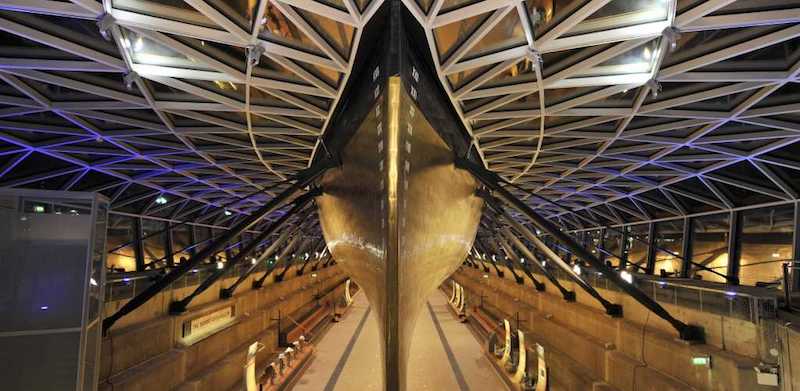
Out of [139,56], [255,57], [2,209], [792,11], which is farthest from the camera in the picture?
[139,56]

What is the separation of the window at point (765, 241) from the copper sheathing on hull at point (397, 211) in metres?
18.8

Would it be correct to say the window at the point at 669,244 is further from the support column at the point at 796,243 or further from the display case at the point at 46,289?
the display case at the point at 46,289

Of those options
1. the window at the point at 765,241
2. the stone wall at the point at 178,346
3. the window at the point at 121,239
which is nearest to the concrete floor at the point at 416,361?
the stone wall at the point at 178,346

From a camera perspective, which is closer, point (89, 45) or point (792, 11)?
point (792, 11)

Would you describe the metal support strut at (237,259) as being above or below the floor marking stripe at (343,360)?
above

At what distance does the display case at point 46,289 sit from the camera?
5.65 m

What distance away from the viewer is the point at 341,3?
290 inches

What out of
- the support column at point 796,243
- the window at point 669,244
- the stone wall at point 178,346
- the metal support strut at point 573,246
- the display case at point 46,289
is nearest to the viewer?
the display case at point 46,289

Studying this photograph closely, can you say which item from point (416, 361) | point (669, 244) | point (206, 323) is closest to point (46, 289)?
point (206, 323)

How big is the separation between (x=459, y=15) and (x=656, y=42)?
4.47 m

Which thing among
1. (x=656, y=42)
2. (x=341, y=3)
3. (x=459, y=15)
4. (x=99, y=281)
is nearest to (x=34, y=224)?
→ (x=99, y=281)

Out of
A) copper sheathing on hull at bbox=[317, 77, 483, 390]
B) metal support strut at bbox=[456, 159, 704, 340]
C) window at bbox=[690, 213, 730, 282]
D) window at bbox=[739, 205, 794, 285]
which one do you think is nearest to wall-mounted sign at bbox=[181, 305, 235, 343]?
copper sheathing on hull at bbox=[317, 77, 483, 390]

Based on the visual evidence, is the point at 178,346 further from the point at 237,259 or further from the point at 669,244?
the point at 669,244

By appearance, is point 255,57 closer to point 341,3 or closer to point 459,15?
point 341,3
